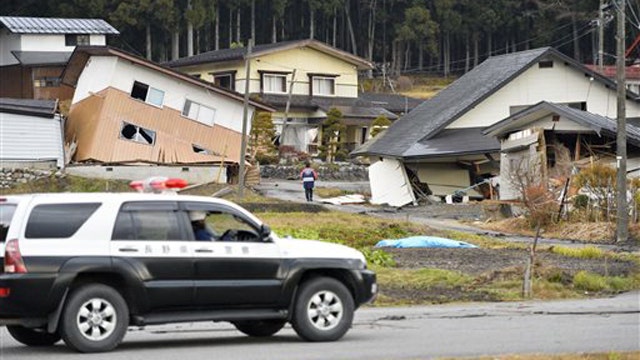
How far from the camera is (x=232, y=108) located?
50031 mm

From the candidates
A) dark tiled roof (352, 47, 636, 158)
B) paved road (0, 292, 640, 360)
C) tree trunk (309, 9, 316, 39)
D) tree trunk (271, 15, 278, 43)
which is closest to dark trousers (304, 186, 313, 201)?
dark tiled roof (352, 47, 636, 158)

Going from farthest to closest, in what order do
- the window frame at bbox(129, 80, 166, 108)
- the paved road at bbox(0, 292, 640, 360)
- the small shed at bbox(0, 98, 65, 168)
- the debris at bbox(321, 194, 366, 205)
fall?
1. the window frame at bbox(129, 80, 166, 108)
2. the small shed at bbox(0, 98, 65, 168)
3. the debris at bbox(321, 194, 366, 205)
4. the paved road at bbox(0, 292, 640, 360)

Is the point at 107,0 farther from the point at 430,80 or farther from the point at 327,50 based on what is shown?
the point at 430,80

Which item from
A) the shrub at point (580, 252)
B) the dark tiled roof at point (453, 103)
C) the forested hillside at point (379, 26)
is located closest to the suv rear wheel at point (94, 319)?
the shrub at point (580, 252)

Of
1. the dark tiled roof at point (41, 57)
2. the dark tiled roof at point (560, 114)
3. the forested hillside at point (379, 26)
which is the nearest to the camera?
the dark tiled roof at point (560, 114)

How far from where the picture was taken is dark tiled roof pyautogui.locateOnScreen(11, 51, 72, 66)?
6241cm

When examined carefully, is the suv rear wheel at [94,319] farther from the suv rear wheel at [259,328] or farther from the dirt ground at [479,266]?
the dirt ground at [479,266]

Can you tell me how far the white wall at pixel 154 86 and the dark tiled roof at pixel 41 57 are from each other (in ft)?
41.9

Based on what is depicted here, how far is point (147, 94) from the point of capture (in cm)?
4831

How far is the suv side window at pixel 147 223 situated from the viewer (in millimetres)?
12383

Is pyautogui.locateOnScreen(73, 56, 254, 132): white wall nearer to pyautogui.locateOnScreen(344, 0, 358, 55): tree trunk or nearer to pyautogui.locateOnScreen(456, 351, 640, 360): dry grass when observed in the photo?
pyautogui.locateOnScreen(456, 351, 640, 360): dry grass

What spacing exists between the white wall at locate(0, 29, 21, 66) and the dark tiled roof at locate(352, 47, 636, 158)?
23.5m

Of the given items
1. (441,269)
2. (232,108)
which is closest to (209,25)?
(232,108)

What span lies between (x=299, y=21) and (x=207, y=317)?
8104 centimetres
